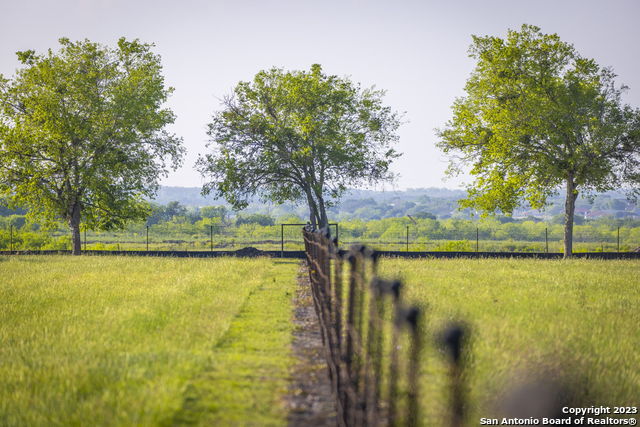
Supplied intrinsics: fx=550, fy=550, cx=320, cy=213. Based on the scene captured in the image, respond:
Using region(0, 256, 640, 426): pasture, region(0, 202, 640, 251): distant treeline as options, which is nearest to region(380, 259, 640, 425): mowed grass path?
region(0, 256, 640, 426): pasture

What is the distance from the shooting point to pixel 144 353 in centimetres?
676

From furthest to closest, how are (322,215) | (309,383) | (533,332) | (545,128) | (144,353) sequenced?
(322,215) < (545,128) < (533,332) < (144,353) < (309,383)

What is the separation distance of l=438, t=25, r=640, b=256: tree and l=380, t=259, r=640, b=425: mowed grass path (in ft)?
43.4

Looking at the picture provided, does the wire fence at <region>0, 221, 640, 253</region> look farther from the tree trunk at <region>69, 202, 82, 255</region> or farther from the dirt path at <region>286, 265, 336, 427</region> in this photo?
the dirt path at <region>286, 265, 336, 427</region>

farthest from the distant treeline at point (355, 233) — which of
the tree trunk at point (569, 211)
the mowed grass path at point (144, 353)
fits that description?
the mowed grass path at point (144, 353)

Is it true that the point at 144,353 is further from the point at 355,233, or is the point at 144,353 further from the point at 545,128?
the point at 355,233

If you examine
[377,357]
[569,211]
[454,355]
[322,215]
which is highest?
[569,211]

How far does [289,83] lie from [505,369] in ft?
93.6

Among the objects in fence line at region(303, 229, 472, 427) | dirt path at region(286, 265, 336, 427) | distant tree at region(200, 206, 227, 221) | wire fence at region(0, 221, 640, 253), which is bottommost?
wire fence at region(0, 221, 640, 253)

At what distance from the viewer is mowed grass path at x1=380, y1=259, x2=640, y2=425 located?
5.40m

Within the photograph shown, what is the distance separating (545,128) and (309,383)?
80.7 feet

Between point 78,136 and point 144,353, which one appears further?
point 78,136

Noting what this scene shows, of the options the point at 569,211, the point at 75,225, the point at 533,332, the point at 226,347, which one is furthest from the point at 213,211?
the point at 533,332

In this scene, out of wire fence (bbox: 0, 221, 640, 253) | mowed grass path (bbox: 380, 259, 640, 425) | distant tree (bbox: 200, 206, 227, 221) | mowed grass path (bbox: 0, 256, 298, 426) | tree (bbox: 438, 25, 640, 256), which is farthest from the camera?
distant tree (bbox: 200, 206, 227, 221)
